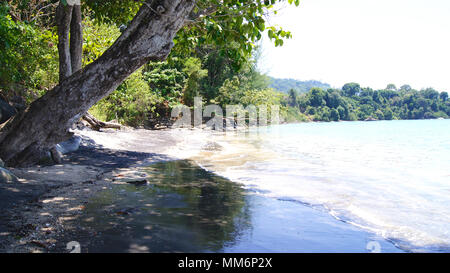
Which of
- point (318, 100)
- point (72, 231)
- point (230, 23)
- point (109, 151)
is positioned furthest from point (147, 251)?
point (318, 100)

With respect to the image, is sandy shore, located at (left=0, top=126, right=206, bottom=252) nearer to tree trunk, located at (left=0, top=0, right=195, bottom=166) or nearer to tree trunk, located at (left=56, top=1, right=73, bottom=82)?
tree trunk, located at (left=0, top=0, right=195, bottom=166)

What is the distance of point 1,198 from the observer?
4301 mm

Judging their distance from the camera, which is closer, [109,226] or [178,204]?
[109,226]

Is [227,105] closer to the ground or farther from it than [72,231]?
farther from it

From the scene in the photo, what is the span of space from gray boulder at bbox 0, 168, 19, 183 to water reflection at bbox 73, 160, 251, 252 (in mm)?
1311

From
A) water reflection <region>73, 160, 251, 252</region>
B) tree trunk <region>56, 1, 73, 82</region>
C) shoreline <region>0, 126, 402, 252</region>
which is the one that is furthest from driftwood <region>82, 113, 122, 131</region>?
water reflection <region>73, 160, 251, 252</region>

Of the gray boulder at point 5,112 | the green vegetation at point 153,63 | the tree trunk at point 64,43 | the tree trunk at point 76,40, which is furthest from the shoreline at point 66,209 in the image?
the green vegetation at point 153,63

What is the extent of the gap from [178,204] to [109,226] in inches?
53.7

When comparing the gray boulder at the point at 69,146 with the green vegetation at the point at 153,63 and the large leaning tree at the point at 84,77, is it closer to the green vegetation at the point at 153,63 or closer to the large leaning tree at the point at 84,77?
the green vegetation at the point at 153,63

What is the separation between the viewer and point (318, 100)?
102m

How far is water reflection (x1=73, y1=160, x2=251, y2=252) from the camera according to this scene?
3389 millimetres
